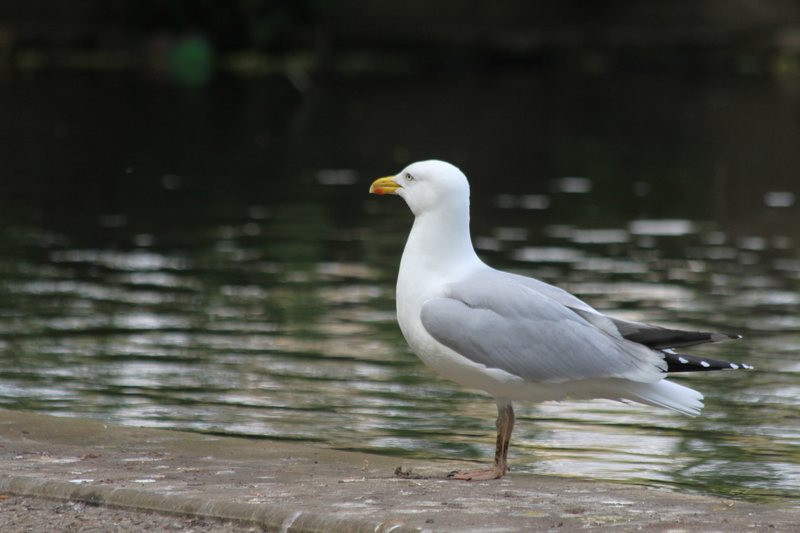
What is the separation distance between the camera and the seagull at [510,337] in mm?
5297

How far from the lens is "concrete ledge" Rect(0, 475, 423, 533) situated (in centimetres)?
437

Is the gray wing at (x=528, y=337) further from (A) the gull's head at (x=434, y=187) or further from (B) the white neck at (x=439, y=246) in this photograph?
(A) the gull's head at (x=434, y=187)

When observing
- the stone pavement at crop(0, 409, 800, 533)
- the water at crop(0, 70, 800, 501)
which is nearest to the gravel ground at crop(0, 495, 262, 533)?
the stone pavement at crop(0, 409, 800, 533)

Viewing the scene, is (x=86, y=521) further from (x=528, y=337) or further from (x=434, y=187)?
(x=434, y=187)

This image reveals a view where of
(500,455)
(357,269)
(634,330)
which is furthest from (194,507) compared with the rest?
(357,269)

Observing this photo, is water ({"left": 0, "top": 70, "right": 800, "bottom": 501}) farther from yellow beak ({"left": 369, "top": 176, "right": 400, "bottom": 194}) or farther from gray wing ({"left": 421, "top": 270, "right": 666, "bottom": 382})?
yellow beak ({"left": 369, "top": 176, "right": 400, "bottom": 194})

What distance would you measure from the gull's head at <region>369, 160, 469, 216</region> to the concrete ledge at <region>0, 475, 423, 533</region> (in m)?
1.78

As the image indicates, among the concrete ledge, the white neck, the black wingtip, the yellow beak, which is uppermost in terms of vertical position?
the yellow beak

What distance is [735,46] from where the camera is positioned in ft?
154

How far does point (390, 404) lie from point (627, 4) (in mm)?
45803

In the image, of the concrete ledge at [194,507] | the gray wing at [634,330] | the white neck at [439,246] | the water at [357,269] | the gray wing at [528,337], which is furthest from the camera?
the water at [357,269]

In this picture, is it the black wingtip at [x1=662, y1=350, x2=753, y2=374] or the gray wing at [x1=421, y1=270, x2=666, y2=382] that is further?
the gray wing at [x1=421, y1=270, x2=666, y2=382]

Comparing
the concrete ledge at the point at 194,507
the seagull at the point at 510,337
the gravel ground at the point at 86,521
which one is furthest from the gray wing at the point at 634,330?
the gravel ground at the point at 86,521

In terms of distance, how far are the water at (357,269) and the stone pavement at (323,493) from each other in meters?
0.80
